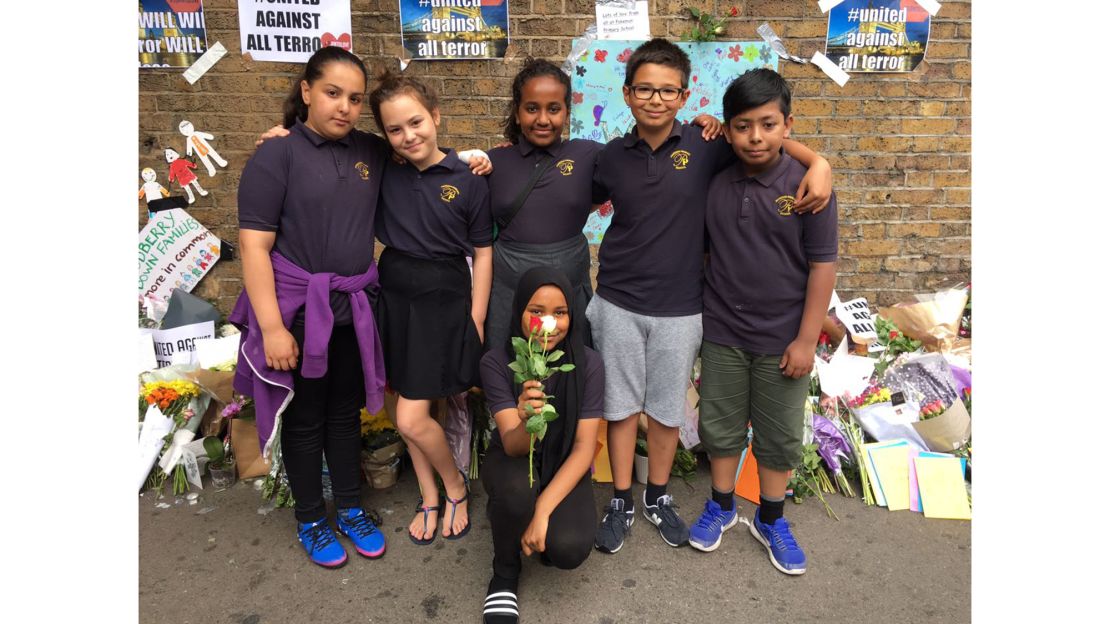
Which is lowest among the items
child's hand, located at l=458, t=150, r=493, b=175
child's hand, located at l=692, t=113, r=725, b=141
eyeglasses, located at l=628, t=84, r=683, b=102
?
child's hand, located at l=458, t=150, r=493, b=175

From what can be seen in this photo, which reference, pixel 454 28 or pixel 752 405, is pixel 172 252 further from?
pixel 752 405

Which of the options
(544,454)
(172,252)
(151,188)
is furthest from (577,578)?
(151,188)

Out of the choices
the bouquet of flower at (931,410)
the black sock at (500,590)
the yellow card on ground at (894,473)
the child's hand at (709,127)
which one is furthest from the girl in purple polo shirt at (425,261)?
the bouquet of flower at (931,410)

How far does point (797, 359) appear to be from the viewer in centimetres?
243

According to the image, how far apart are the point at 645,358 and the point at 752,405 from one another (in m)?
0.48

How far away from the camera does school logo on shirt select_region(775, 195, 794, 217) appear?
2.35m

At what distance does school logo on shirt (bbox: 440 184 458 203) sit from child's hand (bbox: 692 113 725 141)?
3.37 feet

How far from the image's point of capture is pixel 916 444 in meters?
3.30

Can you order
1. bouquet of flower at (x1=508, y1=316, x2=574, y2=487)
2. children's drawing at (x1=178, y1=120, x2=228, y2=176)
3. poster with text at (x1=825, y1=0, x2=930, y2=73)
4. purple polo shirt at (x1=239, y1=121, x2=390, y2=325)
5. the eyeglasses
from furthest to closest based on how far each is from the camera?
children's drawing at (x1=178, y1=120, x2=228, y2=176) → poster with text at (x1=825, y1=0, x2=930, y2=73) → the eyeglasses → purple polo shirt at (x1=239, y1=121, x2=390, y2=325) → bouquet of flower at (x1=508, y1=316, x2=574, y2=487)

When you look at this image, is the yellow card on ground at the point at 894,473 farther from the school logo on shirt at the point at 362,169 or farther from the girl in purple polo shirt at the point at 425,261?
the school logo on shirt at the point at 362,169

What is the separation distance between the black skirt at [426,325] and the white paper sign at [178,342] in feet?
6.14

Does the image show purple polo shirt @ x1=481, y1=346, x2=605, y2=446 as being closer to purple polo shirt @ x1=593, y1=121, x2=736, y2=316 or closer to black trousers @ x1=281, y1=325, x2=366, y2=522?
purple polo shirt @ x1=593, y1=121, x2=736, y2=316

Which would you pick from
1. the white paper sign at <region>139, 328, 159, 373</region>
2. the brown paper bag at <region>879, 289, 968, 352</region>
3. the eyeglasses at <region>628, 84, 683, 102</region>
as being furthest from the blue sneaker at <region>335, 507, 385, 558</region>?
the brown paper bag at <region>879, 289, 968, 352</region>

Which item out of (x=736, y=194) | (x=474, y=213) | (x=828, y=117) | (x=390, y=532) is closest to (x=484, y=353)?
(x=474, y=213)
